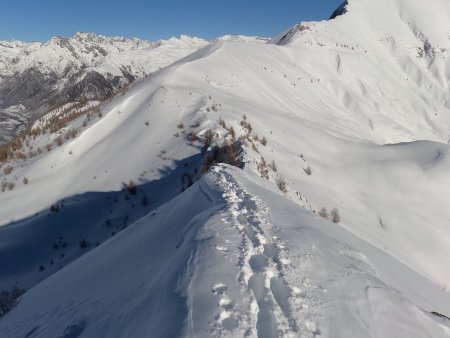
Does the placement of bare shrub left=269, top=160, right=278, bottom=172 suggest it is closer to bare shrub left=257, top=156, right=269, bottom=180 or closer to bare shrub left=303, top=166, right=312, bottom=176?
Answer: bare shrub left=257, top=156, right=269, bottom=180

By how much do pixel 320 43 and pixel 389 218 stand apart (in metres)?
36.6

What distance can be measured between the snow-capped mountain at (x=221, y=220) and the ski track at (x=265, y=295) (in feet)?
0.06

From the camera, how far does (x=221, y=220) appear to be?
21.5 feet

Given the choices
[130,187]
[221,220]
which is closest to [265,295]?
[221,220]

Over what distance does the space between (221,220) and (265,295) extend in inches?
82.4

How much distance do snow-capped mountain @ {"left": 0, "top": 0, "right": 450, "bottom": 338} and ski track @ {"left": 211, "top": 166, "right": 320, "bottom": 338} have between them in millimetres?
19

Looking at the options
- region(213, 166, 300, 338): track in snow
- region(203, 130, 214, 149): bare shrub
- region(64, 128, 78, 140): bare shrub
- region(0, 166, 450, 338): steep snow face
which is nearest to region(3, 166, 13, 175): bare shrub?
region(64, 128, 78, 140): bare shrub

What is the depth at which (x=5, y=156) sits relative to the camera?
19.9 m

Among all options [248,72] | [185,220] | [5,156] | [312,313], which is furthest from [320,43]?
[312,313]

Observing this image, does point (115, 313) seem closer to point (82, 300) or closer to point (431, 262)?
point (82, 300)

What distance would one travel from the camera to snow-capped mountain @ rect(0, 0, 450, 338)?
4.65m

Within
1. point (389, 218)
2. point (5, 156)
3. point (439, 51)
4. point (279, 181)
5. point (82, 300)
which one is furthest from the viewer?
point (439, 51)

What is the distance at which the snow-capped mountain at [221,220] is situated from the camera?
4.65m

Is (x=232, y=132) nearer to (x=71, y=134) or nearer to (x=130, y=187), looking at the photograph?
(x=130, y=187)
